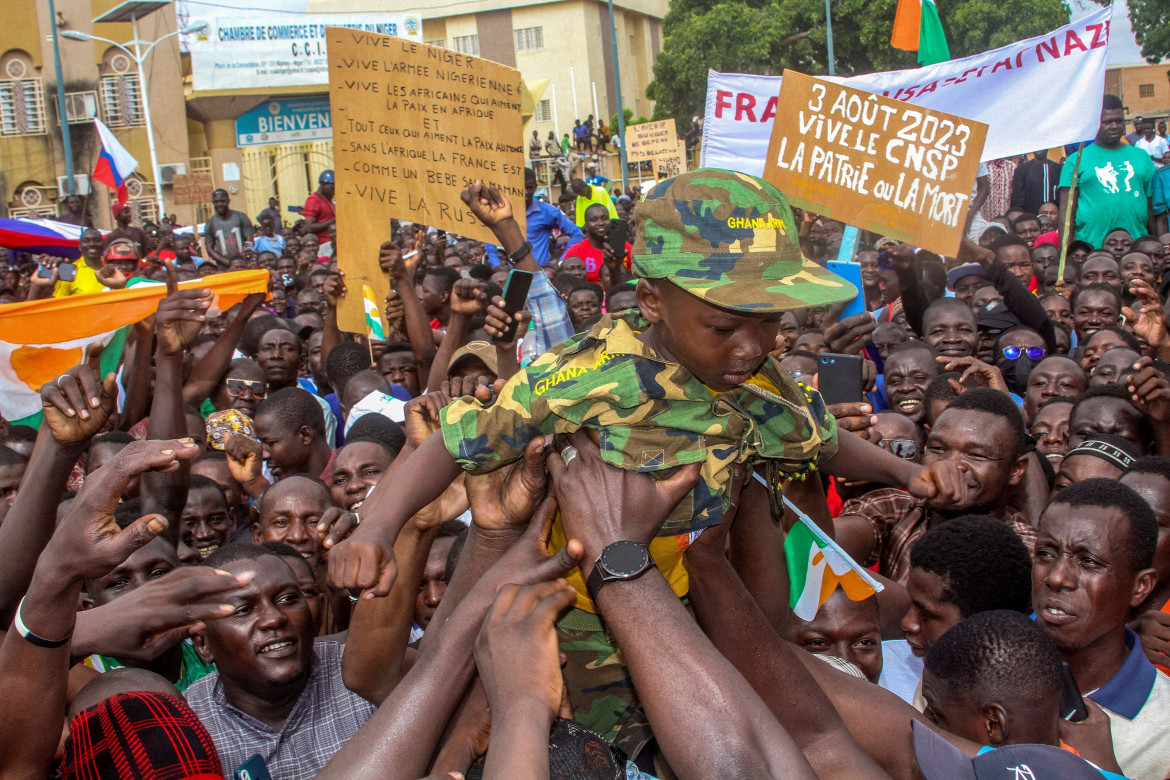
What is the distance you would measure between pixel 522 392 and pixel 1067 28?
255 inches

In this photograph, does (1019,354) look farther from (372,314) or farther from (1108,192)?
(1108,192)

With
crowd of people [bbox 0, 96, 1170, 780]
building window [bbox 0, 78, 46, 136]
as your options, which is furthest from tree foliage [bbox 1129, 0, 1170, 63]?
crowd of people [bbox 0, 96, 1170, 780]

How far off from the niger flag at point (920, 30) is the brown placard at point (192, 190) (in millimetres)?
10340

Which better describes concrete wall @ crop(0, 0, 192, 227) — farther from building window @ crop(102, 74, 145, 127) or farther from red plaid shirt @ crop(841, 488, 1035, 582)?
red plaid shirt @ crop(841, 488, 1035, 582)

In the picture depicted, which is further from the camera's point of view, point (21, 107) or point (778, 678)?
point (21, 107)

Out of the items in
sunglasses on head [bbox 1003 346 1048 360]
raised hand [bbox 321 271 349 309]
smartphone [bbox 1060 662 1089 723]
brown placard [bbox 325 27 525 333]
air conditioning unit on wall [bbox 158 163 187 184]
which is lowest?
smartphone [bbox 1060 662 1089 723]

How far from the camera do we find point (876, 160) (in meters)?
6.06

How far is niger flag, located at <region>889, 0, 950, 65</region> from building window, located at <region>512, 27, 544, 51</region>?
144 feet

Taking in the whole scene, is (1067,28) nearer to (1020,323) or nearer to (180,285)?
(1020,323)

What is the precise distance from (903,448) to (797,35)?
110 feet

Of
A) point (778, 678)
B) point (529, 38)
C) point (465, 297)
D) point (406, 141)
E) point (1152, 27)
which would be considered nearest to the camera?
point (778, 678)

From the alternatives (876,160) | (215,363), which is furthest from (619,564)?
(215,363)

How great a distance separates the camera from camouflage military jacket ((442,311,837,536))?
234 centimetres

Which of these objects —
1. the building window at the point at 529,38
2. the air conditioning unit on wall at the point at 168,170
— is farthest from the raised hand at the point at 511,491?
the building window at the point at 529,38
